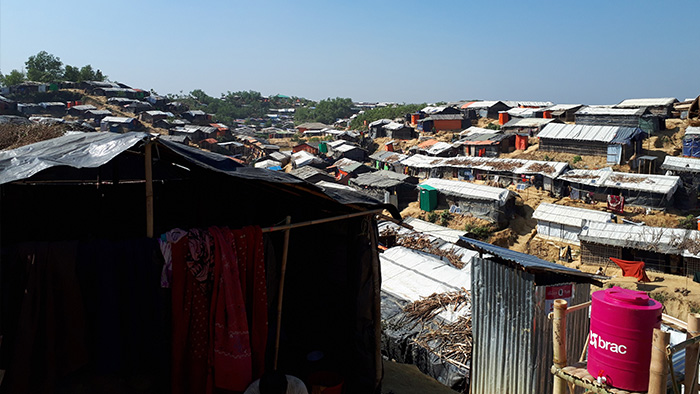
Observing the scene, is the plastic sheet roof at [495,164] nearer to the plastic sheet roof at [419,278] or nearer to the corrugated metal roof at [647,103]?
the corrugated metal roof at [647,103]

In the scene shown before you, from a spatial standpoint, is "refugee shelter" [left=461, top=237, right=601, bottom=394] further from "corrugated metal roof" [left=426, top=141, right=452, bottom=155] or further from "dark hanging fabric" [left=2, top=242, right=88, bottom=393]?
"corrugated metal roof" [left=426, top=141, right=452, bottom=155]

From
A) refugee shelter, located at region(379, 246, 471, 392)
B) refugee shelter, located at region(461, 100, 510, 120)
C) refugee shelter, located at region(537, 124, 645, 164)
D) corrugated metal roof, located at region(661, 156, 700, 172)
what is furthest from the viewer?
refugee shelter, located at region(461, 100, 510, 120)

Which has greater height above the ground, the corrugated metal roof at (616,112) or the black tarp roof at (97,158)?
the corrugated metal roof at (616,112)

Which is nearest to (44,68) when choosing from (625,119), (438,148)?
(438,148)

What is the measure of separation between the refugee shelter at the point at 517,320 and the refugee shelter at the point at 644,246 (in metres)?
14.7

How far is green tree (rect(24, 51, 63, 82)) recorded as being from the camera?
62156 millimetres

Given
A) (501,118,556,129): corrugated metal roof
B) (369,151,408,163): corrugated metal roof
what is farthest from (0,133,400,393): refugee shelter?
(501,118,556,129): corrugated metal roof

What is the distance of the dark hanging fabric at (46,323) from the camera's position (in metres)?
3.42

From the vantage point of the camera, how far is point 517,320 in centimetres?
610

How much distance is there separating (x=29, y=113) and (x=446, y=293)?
53.0 m

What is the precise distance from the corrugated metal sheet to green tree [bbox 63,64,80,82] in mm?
Result: 73444

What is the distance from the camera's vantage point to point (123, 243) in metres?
3.86

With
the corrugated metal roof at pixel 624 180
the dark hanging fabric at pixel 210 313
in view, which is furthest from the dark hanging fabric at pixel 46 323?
the corrugated metal roof at pixel 624 180

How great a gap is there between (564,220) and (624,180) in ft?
17.7
